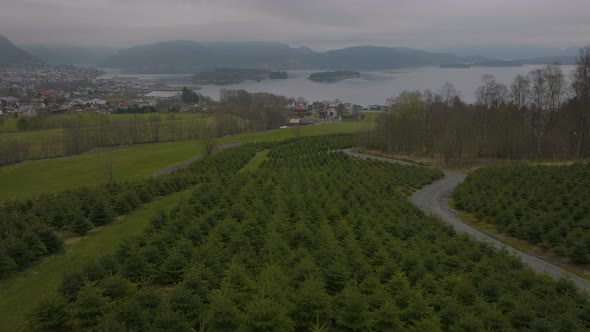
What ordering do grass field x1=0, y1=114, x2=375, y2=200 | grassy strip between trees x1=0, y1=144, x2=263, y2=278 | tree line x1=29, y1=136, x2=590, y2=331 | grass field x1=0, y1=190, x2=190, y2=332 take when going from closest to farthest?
tree line x1=29, y1=136, x2=590, y2=331
grass field x1=0, y1=190, x2=190, y2=332
grassy strip between trees x1=0, y1=144, x2=263, y2=278
grass field x1=0, y1=114, x2=375, y2=200

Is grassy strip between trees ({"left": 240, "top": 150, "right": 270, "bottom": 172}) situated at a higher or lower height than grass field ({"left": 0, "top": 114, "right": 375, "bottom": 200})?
higher

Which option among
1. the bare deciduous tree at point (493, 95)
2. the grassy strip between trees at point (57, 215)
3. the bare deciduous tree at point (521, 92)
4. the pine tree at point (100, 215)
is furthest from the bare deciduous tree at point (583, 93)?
the pine tree at point (100, 215)

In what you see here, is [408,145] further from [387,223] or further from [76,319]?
[76,319]

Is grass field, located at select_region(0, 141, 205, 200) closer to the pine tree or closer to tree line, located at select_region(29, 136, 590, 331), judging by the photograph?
the pine tree

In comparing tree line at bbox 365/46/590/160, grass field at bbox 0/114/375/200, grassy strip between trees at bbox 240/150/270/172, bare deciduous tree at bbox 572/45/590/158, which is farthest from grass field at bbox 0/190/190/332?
bare deciduous tree at bbox 572/45/590/158

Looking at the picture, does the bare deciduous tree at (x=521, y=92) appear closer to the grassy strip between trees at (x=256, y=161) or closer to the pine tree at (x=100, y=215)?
the grassy strip between trees at (x=256, y=161)

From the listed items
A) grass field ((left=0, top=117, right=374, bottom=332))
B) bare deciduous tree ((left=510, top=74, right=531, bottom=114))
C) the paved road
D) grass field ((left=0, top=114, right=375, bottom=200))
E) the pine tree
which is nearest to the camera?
grass field ((left=0, top=117, right=374, bottom=332))

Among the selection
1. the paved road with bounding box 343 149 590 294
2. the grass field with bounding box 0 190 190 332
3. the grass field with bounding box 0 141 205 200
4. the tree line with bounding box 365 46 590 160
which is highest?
the tree line with bounding box 365 46 590 160
